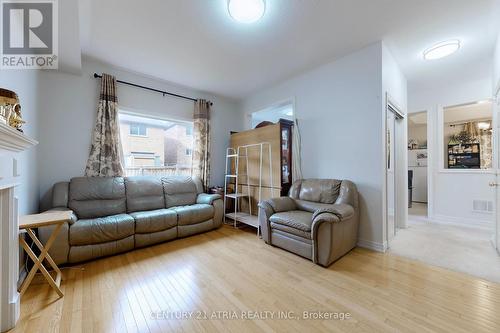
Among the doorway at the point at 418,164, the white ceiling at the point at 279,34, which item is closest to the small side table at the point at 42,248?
the white ceiling at the point at 279,34

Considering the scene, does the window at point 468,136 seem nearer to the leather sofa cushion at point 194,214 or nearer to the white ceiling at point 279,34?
the white ceiling at point 279,34

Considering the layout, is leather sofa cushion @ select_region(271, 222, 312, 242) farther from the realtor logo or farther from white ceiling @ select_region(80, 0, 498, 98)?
the realtor logo

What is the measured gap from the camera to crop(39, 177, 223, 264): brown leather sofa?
7.39ft

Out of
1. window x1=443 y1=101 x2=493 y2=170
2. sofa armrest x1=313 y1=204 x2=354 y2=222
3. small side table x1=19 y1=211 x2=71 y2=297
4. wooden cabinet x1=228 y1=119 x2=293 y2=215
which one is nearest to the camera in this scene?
small side table x1=19 y1=211 x2=71 y2=297

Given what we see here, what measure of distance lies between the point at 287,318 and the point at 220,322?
1.64 ft

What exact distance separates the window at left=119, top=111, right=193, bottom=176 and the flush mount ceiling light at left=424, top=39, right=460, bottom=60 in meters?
4.11

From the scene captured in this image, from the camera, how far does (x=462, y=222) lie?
3703 mm

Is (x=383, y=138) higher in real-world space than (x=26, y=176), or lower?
higher

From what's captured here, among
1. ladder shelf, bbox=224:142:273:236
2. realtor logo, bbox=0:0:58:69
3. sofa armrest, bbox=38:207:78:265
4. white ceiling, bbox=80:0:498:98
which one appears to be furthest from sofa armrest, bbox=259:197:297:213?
realtor logo, bbox=0:0:58:69

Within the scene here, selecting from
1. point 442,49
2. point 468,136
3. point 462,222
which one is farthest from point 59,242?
point 468,136

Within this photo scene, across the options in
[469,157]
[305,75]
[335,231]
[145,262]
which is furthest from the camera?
[469,157]

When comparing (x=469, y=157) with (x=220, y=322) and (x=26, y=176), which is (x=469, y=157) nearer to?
(x=220, y=322)

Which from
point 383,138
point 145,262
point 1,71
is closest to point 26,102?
point 1,71

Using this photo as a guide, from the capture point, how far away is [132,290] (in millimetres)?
1818
